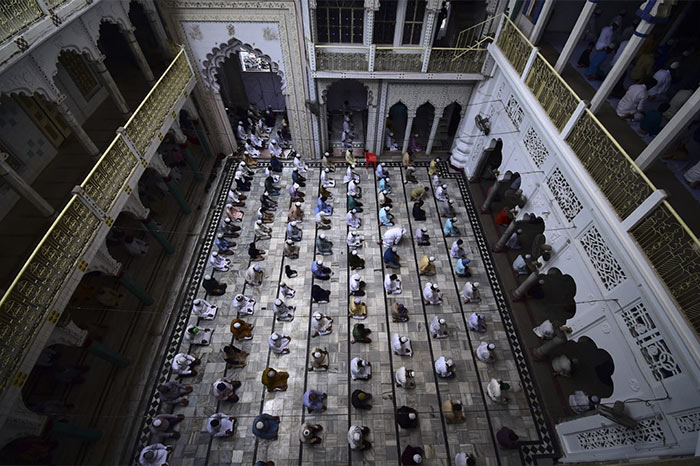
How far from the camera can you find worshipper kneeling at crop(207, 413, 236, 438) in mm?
5806

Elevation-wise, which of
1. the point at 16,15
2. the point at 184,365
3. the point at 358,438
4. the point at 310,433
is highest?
the point at 16,15

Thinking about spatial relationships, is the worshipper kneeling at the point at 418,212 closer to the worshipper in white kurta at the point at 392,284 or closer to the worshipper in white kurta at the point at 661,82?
the worshipper in white kurta at the point at 392,284

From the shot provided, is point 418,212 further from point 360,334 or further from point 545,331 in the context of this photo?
point 545,331

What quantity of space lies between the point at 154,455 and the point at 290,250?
4737mm

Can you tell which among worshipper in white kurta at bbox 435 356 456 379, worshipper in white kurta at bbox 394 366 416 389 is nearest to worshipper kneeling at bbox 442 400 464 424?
worshipper in white kurta at bbox 435 356 456 379

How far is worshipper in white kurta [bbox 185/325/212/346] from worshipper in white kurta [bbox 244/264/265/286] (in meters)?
1.41

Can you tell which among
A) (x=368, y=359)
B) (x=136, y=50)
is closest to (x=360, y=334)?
(x=368, y=359)

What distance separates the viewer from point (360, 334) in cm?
709

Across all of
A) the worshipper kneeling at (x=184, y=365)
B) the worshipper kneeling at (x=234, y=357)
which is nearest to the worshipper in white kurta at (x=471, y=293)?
the worshipper kneeling at (x=234, y=357)

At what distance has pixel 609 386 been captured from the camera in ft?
21.8

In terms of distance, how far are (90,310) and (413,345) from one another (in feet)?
23.5

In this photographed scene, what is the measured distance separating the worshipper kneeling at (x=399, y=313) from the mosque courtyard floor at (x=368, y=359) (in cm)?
15

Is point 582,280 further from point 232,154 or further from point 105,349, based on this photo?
point 232,154

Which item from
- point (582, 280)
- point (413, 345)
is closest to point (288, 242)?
point (413, 345)
